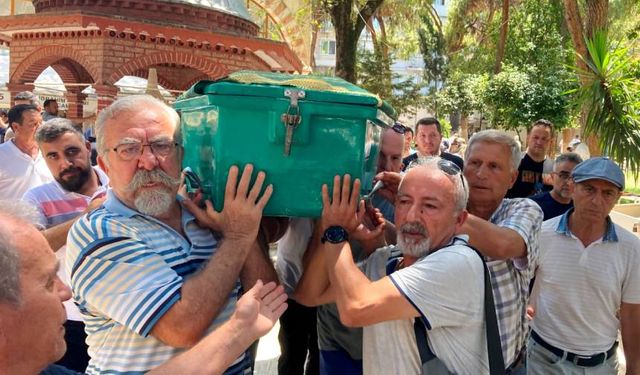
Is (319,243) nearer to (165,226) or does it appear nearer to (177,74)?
(165,226)

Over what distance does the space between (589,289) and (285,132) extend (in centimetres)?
207

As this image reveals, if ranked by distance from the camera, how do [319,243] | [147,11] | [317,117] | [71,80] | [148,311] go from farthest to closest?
1. [71,80]
2. [147,11]
3. [319,243]
4. [317,117]
5. [148,311]

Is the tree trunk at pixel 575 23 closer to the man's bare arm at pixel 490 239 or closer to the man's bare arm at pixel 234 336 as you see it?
the man's bare arm at pixel 490 239

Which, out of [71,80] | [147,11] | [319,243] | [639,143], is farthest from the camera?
[71,80]

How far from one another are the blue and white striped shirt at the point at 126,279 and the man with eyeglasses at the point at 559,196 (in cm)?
310

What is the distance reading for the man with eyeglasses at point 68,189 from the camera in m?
2.91

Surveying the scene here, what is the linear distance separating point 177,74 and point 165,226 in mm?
13529

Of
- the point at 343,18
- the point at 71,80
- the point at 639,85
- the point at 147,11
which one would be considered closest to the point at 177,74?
the point at 71,80

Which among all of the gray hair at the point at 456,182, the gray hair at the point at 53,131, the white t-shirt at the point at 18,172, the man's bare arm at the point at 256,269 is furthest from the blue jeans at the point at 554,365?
the white t-shirt at the point at 18,172

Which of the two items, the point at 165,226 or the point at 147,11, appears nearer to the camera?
the point at 165,226

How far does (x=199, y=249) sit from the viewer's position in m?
1.76

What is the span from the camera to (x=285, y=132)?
1647 millimetres

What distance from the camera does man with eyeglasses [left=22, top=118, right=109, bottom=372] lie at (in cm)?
291

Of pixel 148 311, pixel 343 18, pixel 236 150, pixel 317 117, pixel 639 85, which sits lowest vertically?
pixel 148 311
